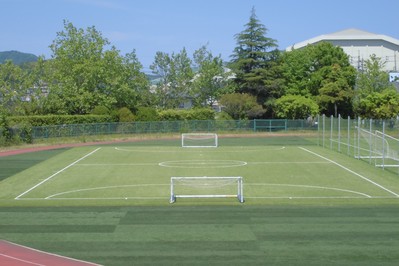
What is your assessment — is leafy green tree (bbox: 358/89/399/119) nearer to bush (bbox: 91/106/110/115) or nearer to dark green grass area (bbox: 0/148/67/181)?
bush (bbox: 91/106/110/115)

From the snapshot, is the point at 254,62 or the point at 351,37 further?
the point at 351,37

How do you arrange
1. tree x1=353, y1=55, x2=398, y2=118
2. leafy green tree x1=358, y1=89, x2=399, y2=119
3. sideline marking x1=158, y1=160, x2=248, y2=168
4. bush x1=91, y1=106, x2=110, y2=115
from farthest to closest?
1. tree x1=353, y1=55, x2=398, y2=118
2. leafy green tree x1=358, y1=89, x2=399, y2=119
3. bush x1=91, y1=106, x2=110, y2=115
4. sideline marking x1=158, y1=160, x2=248, y2=168

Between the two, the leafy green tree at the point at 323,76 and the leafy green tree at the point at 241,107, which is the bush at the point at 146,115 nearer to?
the leafy green tree at the point at 241,107

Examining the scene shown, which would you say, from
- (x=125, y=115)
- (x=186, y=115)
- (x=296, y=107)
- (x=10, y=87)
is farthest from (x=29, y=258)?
(x=10, y=87)

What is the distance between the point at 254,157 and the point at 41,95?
3743 centimetres

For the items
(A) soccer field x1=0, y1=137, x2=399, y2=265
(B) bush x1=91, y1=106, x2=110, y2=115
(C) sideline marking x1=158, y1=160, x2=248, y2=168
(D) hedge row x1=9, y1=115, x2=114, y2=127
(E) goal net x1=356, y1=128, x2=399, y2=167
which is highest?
(B) bush x1=91, y1=106, x2=110, y2=115

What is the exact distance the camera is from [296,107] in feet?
228

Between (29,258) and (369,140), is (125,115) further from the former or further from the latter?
(29,258)

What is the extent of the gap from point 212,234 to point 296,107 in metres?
54.8

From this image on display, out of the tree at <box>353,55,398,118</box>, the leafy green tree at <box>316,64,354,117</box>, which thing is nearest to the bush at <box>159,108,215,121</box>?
the leafy green tree at <box>316,64,354,117</box>

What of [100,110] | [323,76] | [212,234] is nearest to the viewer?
[212,234]

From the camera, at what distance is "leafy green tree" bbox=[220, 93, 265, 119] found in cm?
7044

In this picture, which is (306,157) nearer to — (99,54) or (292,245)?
(292,245)

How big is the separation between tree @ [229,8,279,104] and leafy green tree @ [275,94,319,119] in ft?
11.0
